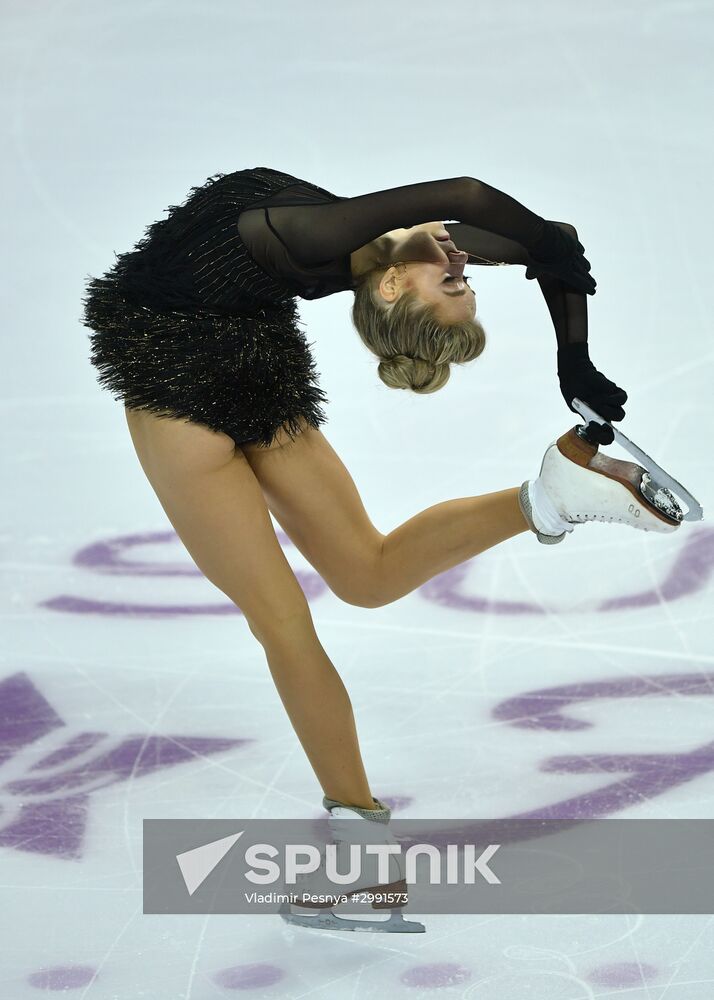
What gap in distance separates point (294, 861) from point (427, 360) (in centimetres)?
95

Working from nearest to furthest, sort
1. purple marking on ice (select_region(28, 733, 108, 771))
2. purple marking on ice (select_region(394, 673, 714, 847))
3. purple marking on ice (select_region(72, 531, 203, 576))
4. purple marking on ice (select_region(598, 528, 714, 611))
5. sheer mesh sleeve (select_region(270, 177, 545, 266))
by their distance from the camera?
sheer mesh sleeve (select_region(270, 177, 545, 266)) → purple marking on ice (select_region(394, 673, 714, 847)) → purple marking on ice (select_region(28, 733, 108, 771)) → purple marking on ice (select_region(598, 528, 714, 611)) → purple marking on ice (select_region(72, 531, 203, 576))

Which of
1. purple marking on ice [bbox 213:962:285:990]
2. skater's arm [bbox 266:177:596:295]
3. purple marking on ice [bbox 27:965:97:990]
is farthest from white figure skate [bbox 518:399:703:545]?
purple marking on ice [bbox 27:965:97:990]

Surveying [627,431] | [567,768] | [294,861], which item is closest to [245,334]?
[294,861]

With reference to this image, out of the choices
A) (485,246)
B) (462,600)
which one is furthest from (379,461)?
(485,246)

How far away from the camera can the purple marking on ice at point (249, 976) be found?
1953 mm

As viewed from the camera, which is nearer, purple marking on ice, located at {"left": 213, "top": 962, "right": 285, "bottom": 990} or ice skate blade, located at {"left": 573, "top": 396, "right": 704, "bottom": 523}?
purple marking on ice, located at {"left": 213, "top": 962, "right": 285, "bottom": 990}

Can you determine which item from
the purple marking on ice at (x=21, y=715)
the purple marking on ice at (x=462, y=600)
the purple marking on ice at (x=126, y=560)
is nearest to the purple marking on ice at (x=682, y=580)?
the purple marking on ice at (x=462, y=600)

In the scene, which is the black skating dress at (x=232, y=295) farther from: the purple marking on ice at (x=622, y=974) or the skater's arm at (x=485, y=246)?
the purple marking on ice at (x=622, y=974)

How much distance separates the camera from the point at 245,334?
2.18 meters

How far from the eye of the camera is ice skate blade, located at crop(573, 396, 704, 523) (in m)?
2.15

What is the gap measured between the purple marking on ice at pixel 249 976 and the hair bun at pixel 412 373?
38.3 inches

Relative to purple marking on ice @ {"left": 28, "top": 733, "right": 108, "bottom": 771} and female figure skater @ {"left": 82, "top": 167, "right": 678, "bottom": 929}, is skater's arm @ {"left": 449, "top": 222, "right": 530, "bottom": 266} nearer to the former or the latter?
female figure skater @ {"left": 82, "top": 167, "right": 678, "bottom": 929}

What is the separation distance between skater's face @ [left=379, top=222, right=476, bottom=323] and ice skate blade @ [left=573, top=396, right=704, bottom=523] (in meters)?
0.28

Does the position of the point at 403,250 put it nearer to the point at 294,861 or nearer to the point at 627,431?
the point at 294,861
